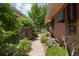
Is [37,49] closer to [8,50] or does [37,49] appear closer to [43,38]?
[43,38]

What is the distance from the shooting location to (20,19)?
4711 mm

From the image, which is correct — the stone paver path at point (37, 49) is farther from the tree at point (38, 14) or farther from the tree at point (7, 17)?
the tree at point (7, 17)

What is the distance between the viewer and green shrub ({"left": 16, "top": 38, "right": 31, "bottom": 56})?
15.2 ft

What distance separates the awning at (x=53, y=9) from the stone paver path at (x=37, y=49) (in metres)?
0.40

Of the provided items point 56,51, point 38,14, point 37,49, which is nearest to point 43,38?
point 37,49

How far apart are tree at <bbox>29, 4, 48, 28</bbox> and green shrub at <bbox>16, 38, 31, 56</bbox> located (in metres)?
0.33

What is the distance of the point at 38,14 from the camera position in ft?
15.6

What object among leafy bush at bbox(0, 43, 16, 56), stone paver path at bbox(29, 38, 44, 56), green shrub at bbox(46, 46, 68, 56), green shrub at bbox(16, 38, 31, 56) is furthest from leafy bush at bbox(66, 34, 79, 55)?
leafy bush at bbox(0, 43, 16, 56)

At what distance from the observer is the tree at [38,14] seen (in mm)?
4656

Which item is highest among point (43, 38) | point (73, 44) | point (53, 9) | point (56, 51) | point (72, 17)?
point (53, 9)

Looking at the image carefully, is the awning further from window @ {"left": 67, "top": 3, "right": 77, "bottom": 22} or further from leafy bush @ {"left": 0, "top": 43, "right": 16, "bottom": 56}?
leafy bush @ {"left": 0, "top": 43, "right": 16, "bottom": 56}

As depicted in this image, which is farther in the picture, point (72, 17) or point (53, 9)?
point (53, 9)

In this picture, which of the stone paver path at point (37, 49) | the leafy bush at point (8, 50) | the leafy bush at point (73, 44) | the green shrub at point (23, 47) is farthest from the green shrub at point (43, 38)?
the leafy bush at point (8, 50)

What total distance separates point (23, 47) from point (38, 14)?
0.61 metres
